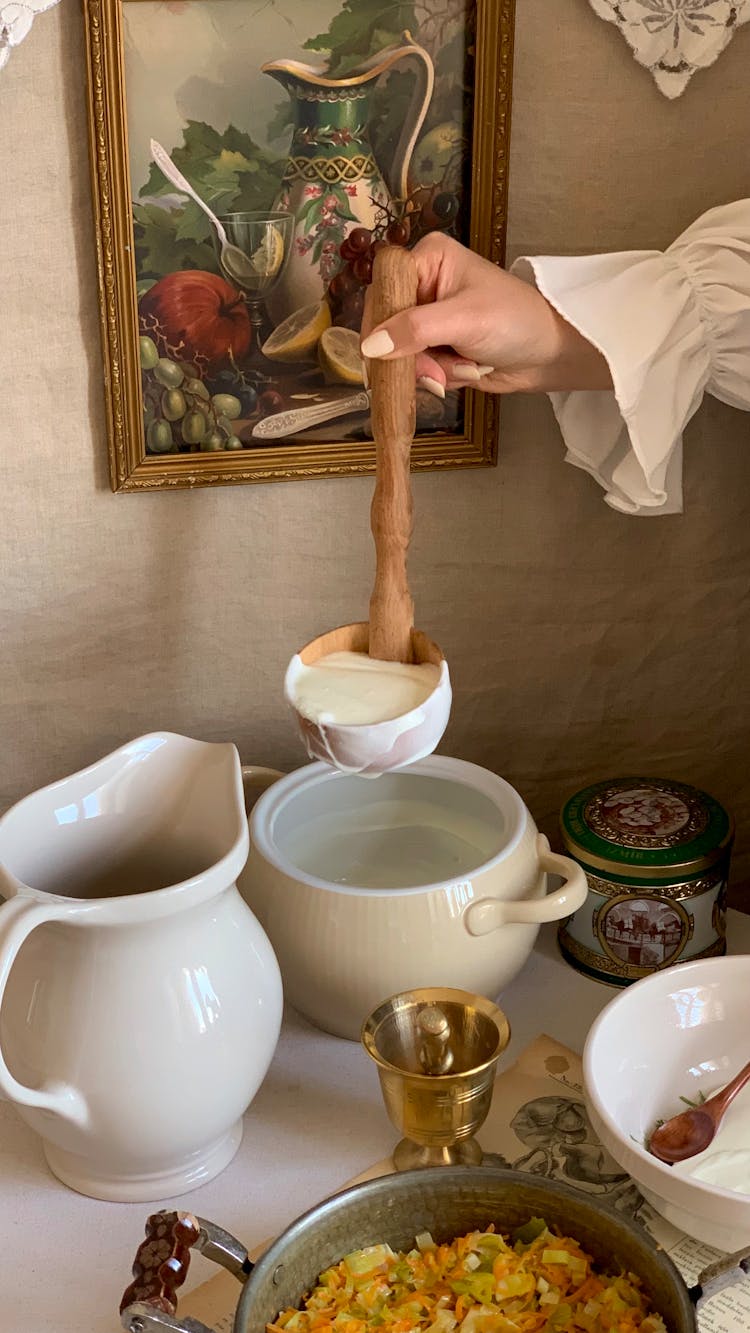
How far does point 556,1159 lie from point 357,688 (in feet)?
0.93

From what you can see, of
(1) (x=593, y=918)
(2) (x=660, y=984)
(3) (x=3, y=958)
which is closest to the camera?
(3) (x=3, y=958)

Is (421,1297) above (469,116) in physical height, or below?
below

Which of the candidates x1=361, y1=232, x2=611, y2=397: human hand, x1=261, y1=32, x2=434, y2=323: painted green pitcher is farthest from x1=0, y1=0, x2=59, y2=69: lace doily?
x1=361, y1=232, x2=611, y2=397: human hand


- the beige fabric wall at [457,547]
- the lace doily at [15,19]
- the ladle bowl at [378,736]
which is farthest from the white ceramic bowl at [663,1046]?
the lace doily at [15,19]

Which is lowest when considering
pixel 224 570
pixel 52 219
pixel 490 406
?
pixel 224 570

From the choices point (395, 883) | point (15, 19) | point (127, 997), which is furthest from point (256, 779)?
point (15, 19)

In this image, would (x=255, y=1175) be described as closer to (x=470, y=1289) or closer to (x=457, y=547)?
(x=470, y=1289)

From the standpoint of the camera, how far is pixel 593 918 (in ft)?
2.83

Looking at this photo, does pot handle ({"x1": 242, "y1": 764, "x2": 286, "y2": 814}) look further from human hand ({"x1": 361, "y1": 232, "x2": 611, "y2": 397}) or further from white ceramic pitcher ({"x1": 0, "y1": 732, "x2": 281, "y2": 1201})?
human hand ({"x1": 361, "y1": 232, "x2": 611, "y2": 397})

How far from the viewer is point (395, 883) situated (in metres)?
0.84

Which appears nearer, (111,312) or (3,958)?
(3,958)

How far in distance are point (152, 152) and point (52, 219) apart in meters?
0.07

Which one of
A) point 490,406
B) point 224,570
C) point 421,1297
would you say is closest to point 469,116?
point 490,406

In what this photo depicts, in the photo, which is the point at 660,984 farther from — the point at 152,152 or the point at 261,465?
the point at 152,152
